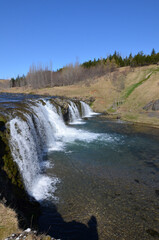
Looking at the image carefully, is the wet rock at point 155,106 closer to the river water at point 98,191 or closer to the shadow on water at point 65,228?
the river water at point 98,191

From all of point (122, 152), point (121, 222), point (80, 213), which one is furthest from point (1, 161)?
point (122, 152)

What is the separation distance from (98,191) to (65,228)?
322 cm

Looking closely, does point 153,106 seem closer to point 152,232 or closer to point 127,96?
point 127,96

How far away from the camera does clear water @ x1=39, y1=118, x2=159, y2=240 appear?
7184 mm

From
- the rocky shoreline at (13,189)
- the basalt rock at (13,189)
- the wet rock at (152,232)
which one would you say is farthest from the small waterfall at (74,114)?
the wet rock at (152,232)

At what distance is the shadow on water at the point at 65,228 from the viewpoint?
680cm

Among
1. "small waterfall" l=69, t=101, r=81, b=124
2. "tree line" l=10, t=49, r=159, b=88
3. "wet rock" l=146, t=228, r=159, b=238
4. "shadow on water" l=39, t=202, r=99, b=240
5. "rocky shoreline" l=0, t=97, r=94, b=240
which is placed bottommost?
"wet rock" l=146, t=228, r=159, b=238

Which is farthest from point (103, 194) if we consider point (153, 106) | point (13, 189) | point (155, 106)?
point (153, 106)

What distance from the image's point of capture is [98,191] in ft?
32.0

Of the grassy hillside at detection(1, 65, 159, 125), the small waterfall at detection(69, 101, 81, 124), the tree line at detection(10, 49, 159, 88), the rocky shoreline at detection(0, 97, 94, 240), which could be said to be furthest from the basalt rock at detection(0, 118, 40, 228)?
the tree line at detection(10, 49, 159, 88)

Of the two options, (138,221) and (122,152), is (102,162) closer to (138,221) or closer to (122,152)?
(122,152)

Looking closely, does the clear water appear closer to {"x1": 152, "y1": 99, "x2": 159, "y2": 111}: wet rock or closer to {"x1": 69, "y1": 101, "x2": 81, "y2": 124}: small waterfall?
{"x1": 69, "y1": 101, "x2": 81, "y2": 124}: small waterfall

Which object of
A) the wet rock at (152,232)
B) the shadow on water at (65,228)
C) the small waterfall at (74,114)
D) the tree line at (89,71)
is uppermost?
the tree line at (89,71)

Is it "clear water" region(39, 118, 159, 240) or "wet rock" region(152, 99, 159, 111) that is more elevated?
"wet rock" region(152, 99, 159, 111)
